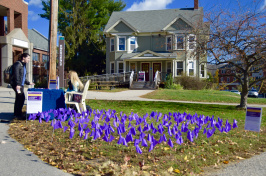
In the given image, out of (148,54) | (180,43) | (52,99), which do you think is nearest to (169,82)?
(148,54)

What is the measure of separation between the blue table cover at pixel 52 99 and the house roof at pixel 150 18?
2322cm

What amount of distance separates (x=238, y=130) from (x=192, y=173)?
3.68m

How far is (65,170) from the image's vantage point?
3771 millimetres

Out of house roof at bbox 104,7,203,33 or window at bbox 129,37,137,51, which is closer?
house roof at bbox 104,7,203,33

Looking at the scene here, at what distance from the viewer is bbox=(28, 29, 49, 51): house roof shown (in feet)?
118

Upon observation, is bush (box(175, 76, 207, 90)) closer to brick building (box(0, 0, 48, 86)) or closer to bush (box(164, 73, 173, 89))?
bush (box(164, 73, 173, 89))

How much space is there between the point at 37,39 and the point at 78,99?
3299 cm

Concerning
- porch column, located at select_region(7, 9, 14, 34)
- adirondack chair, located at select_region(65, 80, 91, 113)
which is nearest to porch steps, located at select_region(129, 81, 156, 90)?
porch column, located at select_region(7, 9, 14, 34)

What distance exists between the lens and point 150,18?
31.6 meters

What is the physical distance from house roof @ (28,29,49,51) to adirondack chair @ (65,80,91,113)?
2924 centimetres

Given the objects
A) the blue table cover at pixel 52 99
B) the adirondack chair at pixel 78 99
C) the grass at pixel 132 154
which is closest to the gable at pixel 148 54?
the adirondack chair at pixel 78 99

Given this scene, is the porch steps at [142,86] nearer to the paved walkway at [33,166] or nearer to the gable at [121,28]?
the gable at [121,28]

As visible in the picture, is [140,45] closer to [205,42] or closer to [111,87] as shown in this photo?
[111,87]

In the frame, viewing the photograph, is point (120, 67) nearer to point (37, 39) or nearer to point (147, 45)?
point (147, 45)
